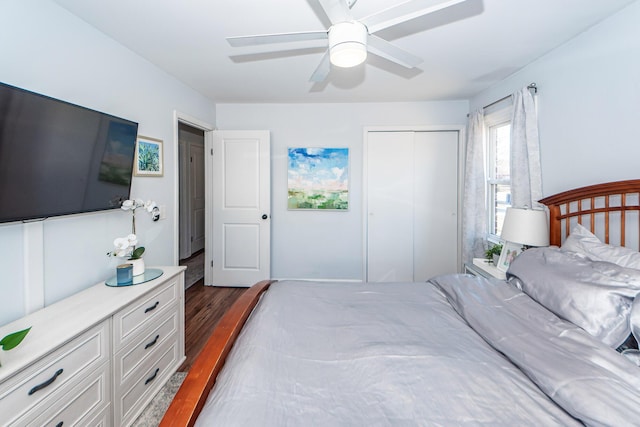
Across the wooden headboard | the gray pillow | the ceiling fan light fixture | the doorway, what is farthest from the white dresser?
the wooden headboard

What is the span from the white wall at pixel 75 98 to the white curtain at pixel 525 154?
328cm

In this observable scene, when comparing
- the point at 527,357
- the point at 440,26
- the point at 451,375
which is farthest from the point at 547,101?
the point at 451,375

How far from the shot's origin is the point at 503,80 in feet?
9.39

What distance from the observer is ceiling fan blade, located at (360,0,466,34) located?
1.13 meters

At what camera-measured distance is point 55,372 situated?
1.18m

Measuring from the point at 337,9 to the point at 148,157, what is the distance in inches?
80.8

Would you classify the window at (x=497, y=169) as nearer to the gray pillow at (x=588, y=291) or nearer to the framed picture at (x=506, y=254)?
the framed picture at (x=506, y=254)

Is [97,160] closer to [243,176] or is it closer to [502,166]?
[243,176]

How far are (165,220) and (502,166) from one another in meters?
3.61

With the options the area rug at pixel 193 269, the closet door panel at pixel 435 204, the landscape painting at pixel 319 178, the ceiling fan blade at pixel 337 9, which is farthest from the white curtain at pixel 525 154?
the area rug at pixel 193 269

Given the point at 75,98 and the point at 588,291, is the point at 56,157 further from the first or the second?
the point at 588,291

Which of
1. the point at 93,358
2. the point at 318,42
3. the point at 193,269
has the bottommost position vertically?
the point at 193,269

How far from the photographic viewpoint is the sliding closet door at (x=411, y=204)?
12.0 feet

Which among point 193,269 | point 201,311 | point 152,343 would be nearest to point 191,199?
point 193,269
